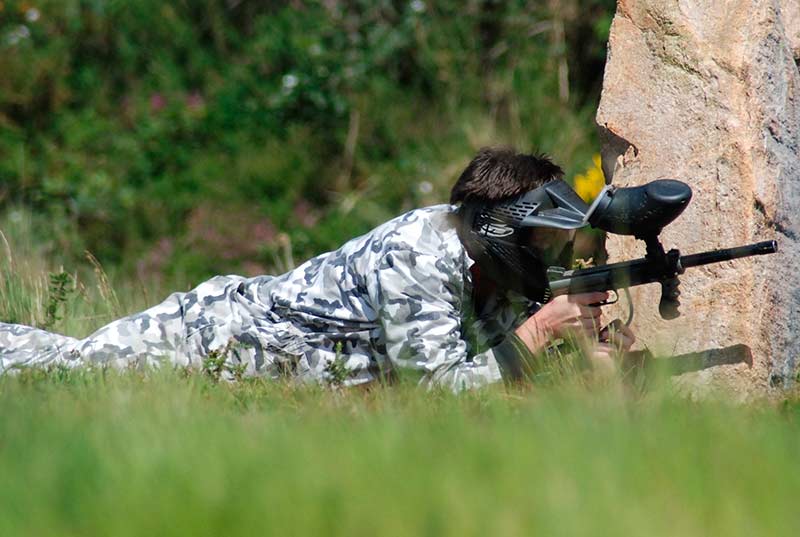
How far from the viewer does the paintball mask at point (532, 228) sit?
3.86 meters

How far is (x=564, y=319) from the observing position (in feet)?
13.3

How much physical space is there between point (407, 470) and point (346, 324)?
1.80 metres

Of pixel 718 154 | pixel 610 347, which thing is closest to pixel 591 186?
pixel 718 154

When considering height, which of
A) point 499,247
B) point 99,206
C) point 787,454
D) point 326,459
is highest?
point 99,206

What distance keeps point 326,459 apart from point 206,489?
1.02 feet

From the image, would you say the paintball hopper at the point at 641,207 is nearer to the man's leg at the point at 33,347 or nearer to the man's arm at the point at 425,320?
the man's arm at the point at 425,320

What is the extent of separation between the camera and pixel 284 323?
4.52m

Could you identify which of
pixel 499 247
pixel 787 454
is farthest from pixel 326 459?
pixel 499 247

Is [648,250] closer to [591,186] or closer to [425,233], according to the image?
[425,233]

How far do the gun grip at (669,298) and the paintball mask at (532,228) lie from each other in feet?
0.64

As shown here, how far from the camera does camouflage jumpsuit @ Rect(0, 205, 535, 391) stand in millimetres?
4129

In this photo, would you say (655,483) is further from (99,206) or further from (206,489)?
(99,206)

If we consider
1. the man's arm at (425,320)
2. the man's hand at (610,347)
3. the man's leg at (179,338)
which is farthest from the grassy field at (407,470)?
the man's leg at (179,338)

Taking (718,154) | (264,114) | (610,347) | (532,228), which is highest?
(264,114)
